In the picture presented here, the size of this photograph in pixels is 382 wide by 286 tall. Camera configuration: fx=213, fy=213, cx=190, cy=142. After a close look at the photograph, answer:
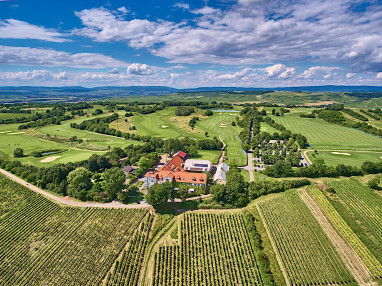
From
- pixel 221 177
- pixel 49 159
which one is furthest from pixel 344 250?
pixel 49 159

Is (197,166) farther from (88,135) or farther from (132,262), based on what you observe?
(88,135)

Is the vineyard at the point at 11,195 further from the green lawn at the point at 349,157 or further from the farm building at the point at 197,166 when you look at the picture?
the green lawn at the point at 349,157

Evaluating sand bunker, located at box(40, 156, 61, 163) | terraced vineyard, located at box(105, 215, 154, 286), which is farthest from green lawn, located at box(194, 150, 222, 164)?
sand bunker, located at box(40, 156, 61, 163)

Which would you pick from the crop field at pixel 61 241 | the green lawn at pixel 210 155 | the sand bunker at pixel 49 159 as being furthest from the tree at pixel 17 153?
the green lawn at pixel 210 155

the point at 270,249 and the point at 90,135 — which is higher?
the point at 90,135

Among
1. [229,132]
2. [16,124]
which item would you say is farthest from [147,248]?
[16,124]

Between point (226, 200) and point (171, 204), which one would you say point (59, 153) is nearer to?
point (171, 204)
